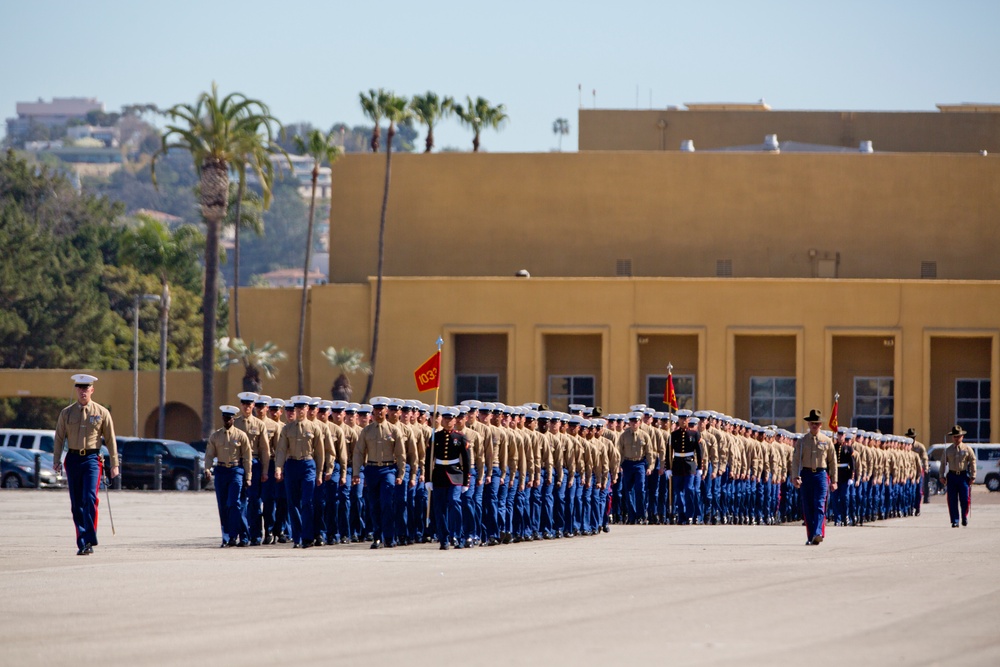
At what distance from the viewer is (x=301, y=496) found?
21.9 metres

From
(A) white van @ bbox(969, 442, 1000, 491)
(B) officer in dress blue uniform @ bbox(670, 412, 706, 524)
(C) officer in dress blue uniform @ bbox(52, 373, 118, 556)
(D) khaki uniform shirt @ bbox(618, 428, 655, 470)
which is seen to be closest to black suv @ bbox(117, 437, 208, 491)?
(B) officer in dress blue uniform @ bbox(670, 412, 706, 524)

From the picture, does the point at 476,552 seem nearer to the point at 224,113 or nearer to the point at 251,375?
the point at 224,113

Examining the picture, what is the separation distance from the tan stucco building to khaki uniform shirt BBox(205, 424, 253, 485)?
1324 inches

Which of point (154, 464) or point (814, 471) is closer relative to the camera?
point (814, 471)

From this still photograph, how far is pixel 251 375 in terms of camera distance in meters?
60.2

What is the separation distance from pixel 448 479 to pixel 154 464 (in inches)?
991

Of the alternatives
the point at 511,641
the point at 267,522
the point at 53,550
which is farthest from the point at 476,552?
the point at 511,641

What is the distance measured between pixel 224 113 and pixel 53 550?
35395 millimetres

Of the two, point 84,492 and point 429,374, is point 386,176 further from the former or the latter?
point 84,492

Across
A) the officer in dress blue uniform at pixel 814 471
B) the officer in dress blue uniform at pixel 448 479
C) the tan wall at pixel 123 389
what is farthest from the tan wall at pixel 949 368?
the officer in dress blue uniform at pixel 448 479

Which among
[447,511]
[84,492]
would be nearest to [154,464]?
[447,511]

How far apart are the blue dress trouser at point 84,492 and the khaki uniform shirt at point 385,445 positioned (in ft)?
12.1

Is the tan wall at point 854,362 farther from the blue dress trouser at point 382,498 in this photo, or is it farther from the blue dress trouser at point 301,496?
the blue dress trouser at point 301,496

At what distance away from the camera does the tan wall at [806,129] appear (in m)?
70.9
